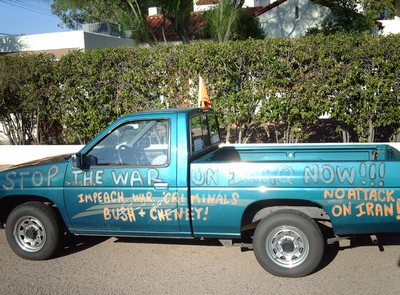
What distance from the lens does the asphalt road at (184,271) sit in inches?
176

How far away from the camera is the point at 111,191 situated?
16.3 feet

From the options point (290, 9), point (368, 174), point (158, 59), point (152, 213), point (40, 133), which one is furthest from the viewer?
point (290, 9)

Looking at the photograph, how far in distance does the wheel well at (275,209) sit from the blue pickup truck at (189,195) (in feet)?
0.03

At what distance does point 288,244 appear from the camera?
15.2ft

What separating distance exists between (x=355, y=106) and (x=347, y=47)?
1310 millimetres

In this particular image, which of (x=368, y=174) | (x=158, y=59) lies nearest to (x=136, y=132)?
(x=368, y=174)

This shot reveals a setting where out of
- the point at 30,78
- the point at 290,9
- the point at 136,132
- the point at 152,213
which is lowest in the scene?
the point at 152,213

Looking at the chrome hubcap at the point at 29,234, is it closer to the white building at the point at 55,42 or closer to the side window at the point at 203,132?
the side window at the point at 203,132

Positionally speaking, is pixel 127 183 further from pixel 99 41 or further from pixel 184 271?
pixel 99 41

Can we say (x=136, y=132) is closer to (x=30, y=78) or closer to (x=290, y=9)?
(x=30, y=78)

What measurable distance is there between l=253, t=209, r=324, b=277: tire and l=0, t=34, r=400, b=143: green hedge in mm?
5991

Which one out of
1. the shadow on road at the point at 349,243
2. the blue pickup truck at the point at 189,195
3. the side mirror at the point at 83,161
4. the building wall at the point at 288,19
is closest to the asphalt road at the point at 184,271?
the shadow on road at the point at 349,243

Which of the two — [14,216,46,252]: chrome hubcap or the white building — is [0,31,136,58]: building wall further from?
[14,216,46,252]: chrome hubcap

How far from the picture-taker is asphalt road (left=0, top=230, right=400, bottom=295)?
14.6ft
